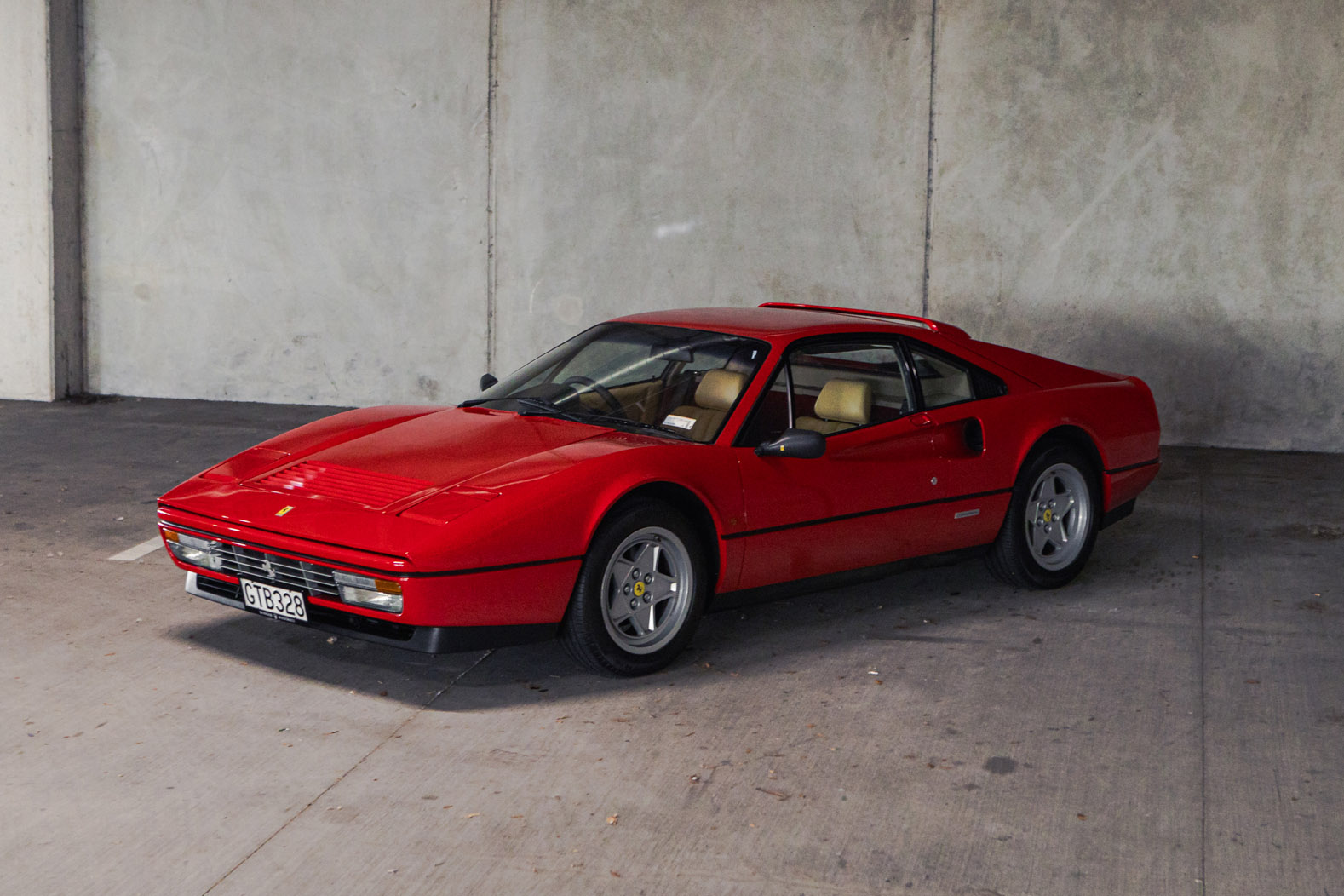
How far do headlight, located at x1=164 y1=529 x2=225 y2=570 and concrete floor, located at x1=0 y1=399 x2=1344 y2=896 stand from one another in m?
0.38

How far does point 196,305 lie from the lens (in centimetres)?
1083

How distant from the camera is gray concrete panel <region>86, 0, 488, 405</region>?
10383mm

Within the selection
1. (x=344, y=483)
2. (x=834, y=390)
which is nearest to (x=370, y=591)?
(x=344, y=483)

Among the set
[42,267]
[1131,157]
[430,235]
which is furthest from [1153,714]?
[42,267]

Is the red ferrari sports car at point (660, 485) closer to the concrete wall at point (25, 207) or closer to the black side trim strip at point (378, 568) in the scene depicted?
the black side trim strip at point (378, 568)

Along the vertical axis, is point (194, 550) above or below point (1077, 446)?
below

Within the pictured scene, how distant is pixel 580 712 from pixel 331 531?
3.22 ft

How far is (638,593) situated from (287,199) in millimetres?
7276

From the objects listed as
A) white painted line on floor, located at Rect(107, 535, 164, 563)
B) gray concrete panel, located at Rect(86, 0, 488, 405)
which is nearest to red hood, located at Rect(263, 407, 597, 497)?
white painted line on floor, located at Rect(107, 535, 164, 563)

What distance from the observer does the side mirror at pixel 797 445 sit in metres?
4.64

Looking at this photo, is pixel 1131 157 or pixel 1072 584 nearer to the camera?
pixel 1072 584

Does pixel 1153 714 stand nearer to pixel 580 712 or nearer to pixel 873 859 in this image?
pixel 873 859

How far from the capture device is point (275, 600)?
14.0ft

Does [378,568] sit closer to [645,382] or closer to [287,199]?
[645,382]
